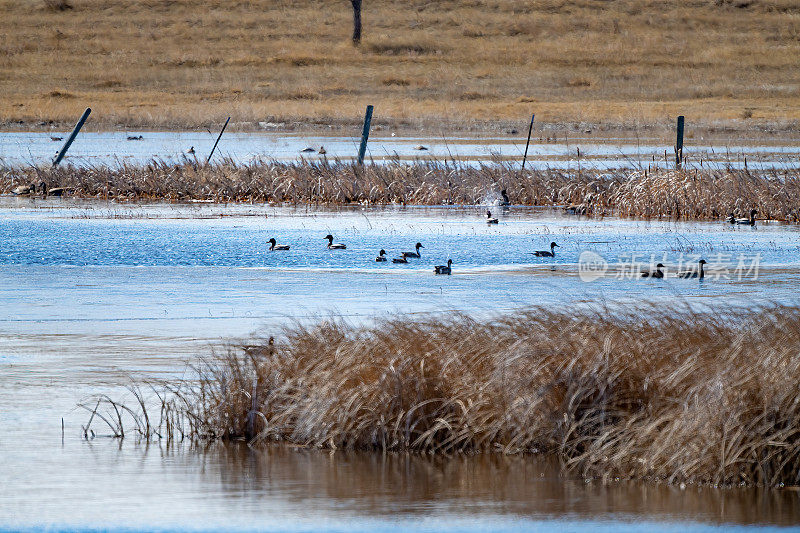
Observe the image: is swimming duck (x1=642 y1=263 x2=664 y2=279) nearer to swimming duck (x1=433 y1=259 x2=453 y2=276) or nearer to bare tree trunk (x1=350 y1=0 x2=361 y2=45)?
swimming duck (x1=433 y1=259 x2=453 y2=276)

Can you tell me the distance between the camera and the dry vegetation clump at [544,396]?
24.8ft

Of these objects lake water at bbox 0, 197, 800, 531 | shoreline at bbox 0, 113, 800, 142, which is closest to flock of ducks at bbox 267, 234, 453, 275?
lake water at bbox 0, 197, 800, 531

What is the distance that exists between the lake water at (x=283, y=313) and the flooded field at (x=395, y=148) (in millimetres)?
10683

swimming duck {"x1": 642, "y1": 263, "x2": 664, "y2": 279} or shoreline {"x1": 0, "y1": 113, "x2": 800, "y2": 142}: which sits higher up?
shoreline {"x1": 0, "y1": 113, "x2": 800, "y2": 142}

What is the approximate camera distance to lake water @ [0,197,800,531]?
7168 mm

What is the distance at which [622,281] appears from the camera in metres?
15.6

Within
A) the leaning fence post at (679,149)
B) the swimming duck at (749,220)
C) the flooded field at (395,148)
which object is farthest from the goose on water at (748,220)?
the flooded field at (395,148)

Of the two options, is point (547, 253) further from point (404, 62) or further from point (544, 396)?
point (404, 62)

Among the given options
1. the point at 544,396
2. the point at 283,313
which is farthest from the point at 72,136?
the point at 544,396

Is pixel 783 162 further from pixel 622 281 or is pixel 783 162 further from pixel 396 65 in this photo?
pixel 396 65

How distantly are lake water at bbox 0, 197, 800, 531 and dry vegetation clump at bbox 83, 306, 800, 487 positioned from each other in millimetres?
193

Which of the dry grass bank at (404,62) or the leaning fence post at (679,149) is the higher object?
the dry grass bank at (404,62)

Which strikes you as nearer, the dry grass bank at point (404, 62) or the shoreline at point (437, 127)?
the shoreline at point (437, 127)

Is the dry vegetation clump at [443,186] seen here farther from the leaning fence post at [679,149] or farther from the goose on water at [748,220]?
the goose on water at [748,220]
